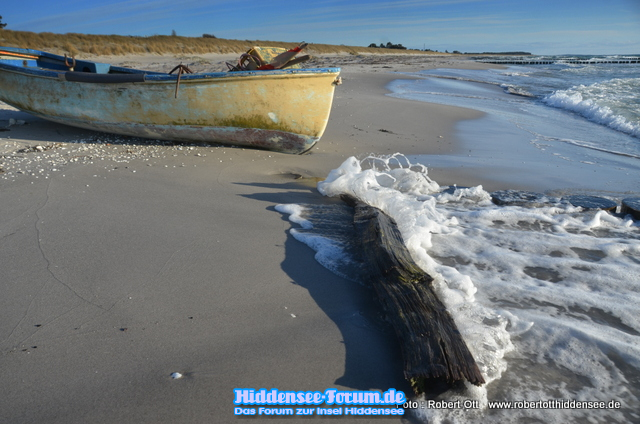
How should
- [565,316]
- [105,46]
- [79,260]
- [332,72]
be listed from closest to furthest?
[565,316], [79,260], [332,72], [105,46]

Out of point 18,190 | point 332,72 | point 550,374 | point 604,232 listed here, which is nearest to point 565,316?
point 550,374

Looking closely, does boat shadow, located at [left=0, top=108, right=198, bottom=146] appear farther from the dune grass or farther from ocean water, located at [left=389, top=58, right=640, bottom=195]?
the dune grass

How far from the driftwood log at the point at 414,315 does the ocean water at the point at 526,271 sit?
10 centimetres

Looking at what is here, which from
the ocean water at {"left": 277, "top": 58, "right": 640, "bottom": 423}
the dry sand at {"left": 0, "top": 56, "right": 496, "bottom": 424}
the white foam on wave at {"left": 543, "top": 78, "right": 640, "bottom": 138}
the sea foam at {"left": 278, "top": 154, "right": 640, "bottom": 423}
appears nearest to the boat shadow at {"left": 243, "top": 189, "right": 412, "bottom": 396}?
the dry sand at {"left": 0, "top": 56, "right": 496, "bottom": 424}

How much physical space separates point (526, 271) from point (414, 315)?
4.19 feet

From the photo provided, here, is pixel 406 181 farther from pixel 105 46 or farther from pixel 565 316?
pixel 105 46

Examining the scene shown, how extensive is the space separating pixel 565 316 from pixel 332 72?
163 inches

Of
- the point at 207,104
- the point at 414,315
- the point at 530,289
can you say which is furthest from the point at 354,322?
the point at 207,104

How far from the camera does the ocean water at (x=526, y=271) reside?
6.26 feet

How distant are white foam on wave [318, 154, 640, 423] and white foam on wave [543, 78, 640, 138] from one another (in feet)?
23.3

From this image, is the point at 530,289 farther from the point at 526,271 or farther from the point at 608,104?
the point at 608,104

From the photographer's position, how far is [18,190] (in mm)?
4066

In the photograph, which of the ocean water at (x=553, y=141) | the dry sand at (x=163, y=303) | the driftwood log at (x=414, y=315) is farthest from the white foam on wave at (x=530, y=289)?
the ocean water at (x=553, y=141)

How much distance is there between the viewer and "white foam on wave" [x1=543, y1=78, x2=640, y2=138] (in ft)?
32.4
